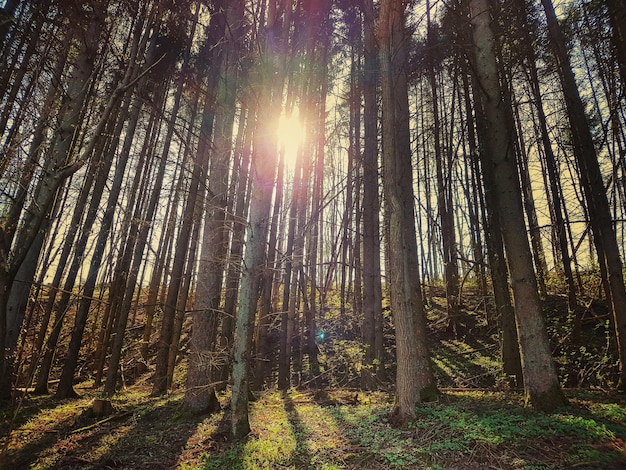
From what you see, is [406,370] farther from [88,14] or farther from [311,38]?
[311,38]

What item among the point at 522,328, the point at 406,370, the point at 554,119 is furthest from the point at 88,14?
the point at 554,119

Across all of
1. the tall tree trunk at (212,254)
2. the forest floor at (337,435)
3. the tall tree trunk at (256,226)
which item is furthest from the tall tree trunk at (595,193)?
the tall tree trunk at (212,254)

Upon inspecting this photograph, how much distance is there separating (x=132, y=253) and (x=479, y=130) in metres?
9.64

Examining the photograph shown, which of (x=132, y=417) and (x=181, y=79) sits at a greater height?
(x=181, y=79)

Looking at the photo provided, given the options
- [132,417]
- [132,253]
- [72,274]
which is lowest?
[132,417]

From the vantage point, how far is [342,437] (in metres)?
4.63

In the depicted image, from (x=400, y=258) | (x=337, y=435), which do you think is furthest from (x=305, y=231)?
(x=337, y=435)

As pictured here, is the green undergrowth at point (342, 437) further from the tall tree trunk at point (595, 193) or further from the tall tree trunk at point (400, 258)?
the tall tree trunk at point (595, 193)

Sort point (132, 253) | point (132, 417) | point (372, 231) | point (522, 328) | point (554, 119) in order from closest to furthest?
point (522, 328) → point (132, 417) → point (372, 231) → point (132, 253) → point (554, 119)

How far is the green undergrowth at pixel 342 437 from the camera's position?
334 centimetres

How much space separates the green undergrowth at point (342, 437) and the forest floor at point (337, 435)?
0.05 ft

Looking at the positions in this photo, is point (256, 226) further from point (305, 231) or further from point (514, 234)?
point (514, 234)

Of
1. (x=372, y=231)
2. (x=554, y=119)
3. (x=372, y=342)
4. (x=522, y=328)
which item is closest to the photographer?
(x=522, y=328)

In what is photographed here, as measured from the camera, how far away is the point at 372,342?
26.8ft
